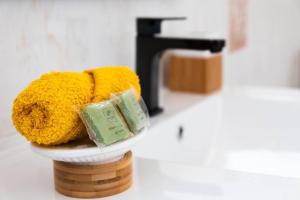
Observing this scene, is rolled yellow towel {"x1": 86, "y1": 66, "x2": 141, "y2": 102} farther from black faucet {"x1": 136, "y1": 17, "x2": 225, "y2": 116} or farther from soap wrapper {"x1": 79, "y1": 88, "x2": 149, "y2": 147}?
black faucet {"x1": 136, "y1": 17, "x2": 225, "y2": 116}

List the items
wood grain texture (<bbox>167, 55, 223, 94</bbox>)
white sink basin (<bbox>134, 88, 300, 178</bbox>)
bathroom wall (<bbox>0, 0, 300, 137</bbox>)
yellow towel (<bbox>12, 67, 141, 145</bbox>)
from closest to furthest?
1. yellow towel (<bbox>12, 67, 141, 145</bbox>)
2. bathroom wall (<bbox>0, 0, 300, 137</bbox>)
3. white sink basin (<bbox>134, 88, 300, 178</bbox>)
4. wood grain texture (<bbox>167, 55, 223, 94</bbox>)

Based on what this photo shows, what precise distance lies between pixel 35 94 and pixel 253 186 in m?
0.30

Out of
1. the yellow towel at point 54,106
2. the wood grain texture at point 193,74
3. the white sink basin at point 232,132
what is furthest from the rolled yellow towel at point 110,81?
the wood grain texture at point 193,74

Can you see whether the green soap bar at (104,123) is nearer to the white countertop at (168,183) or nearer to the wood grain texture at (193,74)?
the white countertop at (168,183)

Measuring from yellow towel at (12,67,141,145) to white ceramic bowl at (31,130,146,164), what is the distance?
1 centimetres

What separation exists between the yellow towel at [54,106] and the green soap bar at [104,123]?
19 mm

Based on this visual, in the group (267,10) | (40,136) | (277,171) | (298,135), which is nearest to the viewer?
(40,136)

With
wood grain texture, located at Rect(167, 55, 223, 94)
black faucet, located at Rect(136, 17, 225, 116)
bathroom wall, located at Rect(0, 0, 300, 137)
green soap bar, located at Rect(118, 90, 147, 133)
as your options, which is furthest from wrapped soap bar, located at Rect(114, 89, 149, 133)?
wood grain texture, located at Rect(167, 55, 223, 94)

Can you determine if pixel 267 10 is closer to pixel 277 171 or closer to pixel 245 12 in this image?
pixel 245 12

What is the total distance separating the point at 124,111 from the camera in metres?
0.63

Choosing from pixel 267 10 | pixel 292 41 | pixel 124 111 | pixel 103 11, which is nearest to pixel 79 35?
pixel 103 11

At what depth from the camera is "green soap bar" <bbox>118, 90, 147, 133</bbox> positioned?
63cm

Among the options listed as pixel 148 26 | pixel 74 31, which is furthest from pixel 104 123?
pixel 148 26

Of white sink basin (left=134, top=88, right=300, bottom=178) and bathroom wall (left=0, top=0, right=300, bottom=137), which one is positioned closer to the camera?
bathroom wall (left=0, top=0, right=300, bottom=137)
